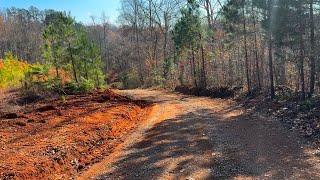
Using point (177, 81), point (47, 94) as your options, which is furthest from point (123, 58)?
point (47, 94)

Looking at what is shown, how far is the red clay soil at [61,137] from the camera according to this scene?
1053 cm

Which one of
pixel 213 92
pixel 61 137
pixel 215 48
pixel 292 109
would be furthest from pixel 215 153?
pixel 215 48

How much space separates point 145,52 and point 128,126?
154 feet

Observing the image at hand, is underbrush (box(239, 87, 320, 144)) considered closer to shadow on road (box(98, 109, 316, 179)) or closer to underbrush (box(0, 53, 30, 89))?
shadow on road (box(98, 109, 316, 179))

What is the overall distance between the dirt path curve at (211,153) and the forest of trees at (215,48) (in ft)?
22.0

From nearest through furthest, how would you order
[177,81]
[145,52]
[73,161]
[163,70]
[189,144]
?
[73,161]
[189,144]
[177,81]
[163,70]
[145,52]

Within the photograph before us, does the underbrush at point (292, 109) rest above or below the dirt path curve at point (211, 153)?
above

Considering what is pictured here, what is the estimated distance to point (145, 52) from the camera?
63375mm

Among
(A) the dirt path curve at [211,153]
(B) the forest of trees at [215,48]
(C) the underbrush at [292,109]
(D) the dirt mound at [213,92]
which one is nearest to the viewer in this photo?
(A) the dirt path curve at [211,153]

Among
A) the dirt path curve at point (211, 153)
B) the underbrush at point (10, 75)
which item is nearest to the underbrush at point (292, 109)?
the dirt path curve at point (211, 153)

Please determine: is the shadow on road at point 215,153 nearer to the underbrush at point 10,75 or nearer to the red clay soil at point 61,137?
the red clay soil at point 61,137

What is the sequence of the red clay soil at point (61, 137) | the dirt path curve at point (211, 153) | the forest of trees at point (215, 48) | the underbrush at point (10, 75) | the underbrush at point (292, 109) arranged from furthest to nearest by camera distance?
the underbrush at point (10, 75)
the forest of trees at point (215, 48)
the underbrush at point (292, 109)
the red clay soil at point (61, 137)
the dirt path curve at point (211, 153)

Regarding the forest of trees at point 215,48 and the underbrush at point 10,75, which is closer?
the forest of trees at point 215,48

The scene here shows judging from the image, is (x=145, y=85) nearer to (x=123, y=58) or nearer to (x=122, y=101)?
(x=123, y=58)
